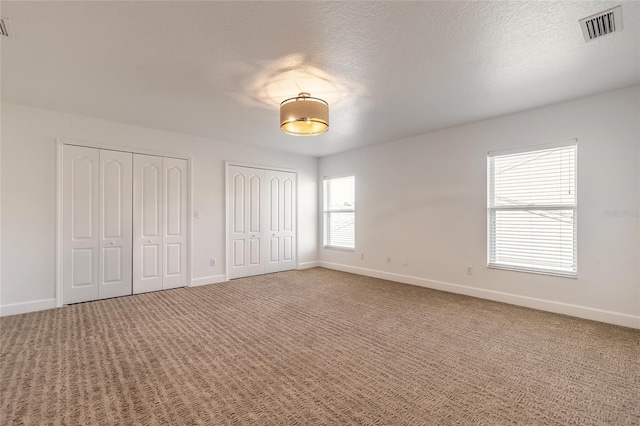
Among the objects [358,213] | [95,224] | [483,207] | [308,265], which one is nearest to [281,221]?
[308,265]

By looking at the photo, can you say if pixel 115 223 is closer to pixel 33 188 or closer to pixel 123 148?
pixel 33 188

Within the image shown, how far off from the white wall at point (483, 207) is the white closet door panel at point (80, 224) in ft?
14.7

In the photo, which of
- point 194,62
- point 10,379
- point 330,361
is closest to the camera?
point 10,379

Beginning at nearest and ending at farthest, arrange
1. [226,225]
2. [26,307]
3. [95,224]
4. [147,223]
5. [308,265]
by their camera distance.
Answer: [26,307], [95,224], [147,223], [226,225], [308,265]

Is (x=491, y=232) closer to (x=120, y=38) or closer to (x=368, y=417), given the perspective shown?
(x=368, y=417)

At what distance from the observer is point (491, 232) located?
14.7 ft

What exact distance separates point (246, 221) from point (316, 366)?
13.3ft

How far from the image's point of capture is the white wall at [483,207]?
11.1 feet

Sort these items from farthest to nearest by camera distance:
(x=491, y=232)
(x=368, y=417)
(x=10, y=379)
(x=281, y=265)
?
1. (x=281, y=265)
2. (x=491, y=232)
3. (x=10, y=379)
4. (x=368, y=417)

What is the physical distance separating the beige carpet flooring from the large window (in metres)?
2.73

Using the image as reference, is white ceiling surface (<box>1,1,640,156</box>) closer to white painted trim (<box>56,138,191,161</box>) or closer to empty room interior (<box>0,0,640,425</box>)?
empty room interior (<box>0,0,640,425</box>)

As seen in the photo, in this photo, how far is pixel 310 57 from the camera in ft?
8.80

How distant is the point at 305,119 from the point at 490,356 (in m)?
2.88

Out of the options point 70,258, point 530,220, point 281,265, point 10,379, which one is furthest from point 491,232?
point 70,258
